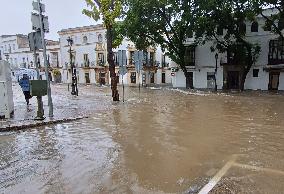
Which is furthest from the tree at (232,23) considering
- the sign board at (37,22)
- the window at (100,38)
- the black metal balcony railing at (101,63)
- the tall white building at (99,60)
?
the black metal balcony railing at (101,63)

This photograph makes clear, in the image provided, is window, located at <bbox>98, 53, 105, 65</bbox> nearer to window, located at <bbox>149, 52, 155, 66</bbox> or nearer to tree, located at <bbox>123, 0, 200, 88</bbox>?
window, located at <bbox>149, 52, 155, 66</bbox>

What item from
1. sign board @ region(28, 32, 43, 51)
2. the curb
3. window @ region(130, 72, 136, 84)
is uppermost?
sign board @ region(28, 32, 43, 51)

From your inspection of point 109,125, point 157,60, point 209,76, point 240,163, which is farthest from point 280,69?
point 240,163

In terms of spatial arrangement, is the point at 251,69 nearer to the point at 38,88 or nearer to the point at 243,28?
the point at 243,28

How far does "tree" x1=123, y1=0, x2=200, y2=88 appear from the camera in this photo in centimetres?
2806

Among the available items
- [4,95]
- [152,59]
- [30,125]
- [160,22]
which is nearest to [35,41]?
[4,95]

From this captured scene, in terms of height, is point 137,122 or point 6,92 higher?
point 6,92

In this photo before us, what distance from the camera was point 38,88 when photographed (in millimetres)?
9594

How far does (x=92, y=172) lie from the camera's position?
5113 millimetres

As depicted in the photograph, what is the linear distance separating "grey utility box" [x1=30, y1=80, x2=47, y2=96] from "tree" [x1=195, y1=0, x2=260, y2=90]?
66.2ft

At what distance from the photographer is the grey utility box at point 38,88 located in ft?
31.1

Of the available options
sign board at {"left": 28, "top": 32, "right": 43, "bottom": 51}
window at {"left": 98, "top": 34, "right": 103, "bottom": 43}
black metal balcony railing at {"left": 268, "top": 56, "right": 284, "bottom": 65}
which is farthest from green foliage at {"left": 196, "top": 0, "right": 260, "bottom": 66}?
window at {"left": 98, "top": 34, "right": 103, "bottom": 43}

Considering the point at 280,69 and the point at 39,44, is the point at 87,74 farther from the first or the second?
the point at 39,44

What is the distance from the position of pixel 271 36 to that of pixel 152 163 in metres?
28.9
